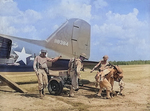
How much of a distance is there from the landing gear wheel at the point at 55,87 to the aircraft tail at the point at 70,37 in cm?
356

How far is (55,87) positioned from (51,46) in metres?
3.80

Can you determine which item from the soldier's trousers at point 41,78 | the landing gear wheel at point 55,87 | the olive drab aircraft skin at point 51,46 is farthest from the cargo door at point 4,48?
the soldier's trousers at point 41,78

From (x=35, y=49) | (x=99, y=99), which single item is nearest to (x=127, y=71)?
(x=35, y=49)

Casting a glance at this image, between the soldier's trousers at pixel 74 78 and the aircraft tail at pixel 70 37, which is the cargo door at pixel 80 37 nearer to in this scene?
the aircraft tail at pixel 70 37

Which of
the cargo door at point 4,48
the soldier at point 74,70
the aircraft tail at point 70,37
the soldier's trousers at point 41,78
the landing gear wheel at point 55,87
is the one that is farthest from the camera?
the aircraft tail at point 70,37

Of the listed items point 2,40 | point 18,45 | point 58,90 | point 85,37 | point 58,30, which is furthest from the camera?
point 85,37

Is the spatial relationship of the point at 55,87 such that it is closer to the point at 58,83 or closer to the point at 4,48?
the point at 58,83

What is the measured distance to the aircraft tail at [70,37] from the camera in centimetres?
970

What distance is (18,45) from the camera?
853 centimetres

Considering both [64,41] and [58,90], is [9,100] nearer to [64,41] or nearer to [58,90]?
[58,90]

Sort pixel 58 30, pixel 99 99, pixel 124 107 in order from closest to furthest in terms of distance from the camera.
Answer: pixel 124 107 < pixel 99 99 < pixel 58 30

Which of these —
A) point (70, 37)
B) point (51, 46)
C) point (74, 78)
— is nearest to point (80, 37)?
point (70, 37)

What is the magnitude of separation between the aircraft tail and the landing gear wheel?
3562 mm

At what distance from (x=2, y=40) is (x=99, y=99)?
4.30 m
